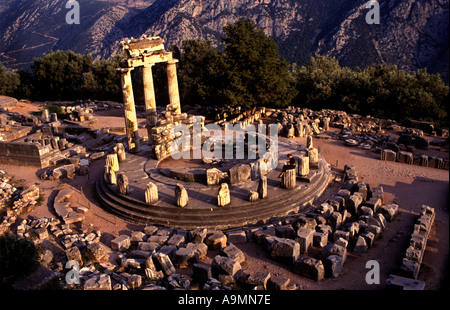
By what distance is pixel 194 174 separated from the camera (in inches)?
632

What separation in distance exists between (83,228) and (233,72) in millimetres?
17243

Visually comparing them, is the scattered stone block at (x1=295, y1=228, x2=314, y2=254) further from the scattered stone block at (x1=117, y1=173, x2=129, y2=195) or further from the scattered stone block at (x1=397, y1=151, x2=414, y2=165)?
the scattered stone block at (x1=397, y1=151, x2=414, y2=165)

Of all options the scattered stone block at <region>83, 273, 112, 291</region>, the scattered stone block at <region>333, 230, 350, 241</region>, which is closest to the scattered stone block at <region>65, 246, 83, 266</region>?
the scattered stone block at <region>83, 273, 112, 291</region>

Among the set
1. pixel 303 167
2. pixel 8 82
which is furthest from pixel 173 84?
pixel 8 82

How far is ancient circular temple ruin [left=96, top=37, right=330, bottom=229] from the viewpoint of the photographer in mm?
13883

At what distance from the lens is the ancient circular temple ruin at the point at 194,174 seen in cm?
1388

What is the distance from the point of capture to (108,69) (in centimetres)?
4316

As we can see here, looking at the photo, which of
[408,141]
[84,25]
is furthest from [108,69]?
[84,25]

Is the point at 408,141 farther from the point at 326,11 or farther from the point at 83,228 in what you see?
the point at 326,11

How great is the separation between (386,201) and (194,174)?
8495 mm

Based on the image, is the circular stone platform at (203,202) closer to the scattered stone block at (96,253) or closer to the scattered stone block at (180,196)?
the scattered stone block at (180,196)

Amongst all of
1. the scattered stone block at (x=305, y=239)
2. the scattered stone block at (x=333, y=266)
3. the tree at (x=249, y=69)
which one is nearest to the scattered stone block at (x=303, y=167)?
the scattered stone block at (x=305, y=239)

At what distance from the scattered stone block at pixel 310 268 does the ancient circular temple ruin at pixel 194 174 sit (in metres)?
3.32
